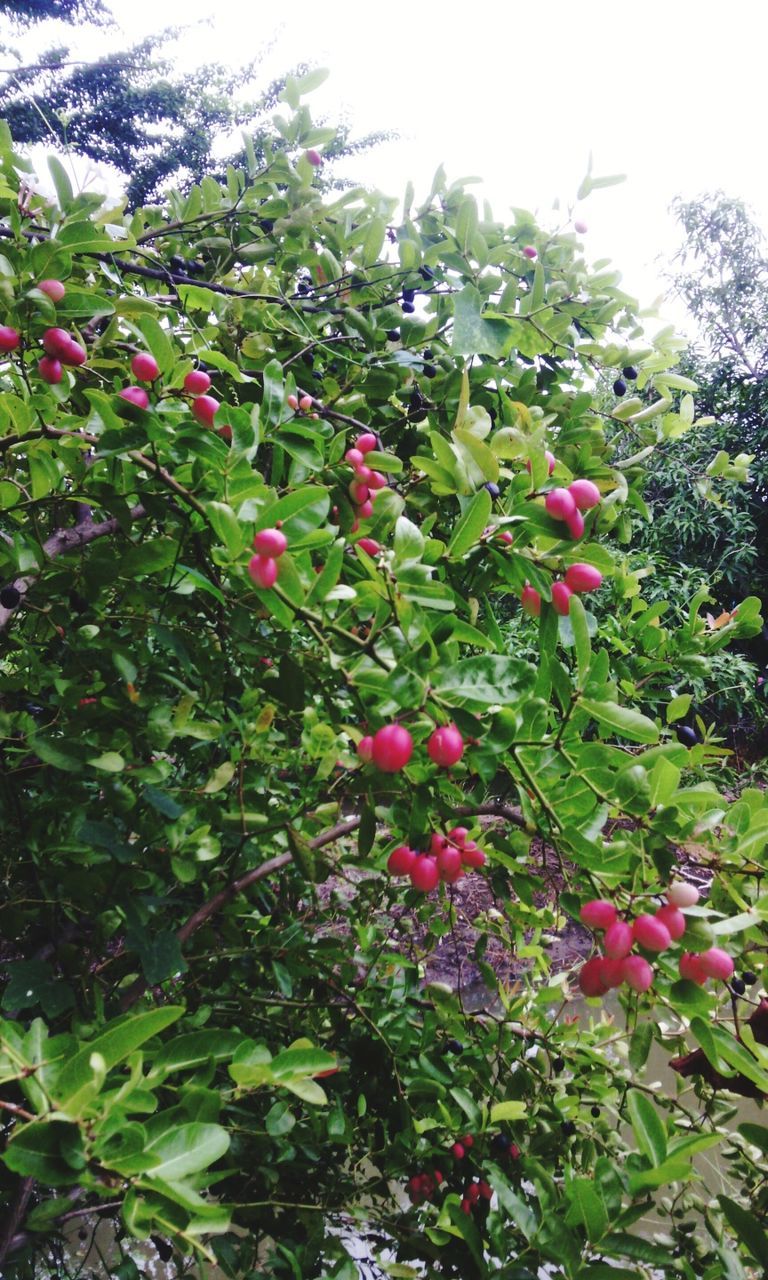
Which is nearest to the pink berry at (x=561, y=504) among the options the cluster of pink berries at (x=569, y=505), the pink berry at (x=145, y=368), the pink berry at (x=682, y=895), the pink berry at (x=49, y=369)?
the cluster of pink berries at (x=569, y=505)

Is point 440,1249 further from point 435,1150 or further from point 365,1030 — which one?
point 365,1030

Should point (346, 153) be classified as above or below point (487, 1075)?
above

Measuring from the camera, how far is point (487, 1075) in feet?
3.50

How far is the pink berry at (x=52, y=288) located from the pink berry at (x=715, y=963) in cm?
88

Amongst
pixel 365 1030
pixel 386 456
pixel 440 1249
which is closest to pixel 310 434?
pixel 386 456

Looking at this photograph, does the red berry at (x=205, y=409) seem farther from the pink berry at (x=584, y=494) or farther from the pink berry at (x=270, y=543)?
the pink berry at (x=584, y=494)

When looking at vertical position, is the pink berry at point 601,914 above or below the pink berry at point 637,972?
above

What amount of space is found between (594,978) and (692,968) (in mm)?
81

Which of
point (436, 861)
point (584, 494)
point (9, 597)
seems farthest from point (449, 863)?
point (9, 597)

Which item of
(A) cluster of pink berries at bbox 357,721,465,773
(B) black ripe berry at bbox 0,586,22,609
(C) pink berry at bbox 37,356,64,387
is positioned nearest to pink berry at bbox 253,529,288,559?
(A) cluster of pink berries at bbox 357,721,465,773

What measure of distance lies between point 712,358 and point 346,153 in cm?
904

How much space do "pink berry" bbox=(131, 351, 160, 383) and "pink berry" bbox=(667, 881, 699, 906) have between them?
0.69 metres

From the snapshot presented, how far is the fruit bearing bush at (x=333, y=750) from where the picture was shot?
585 millimetres

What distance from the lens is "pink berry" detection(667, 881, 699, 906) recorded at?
0.58 meters
